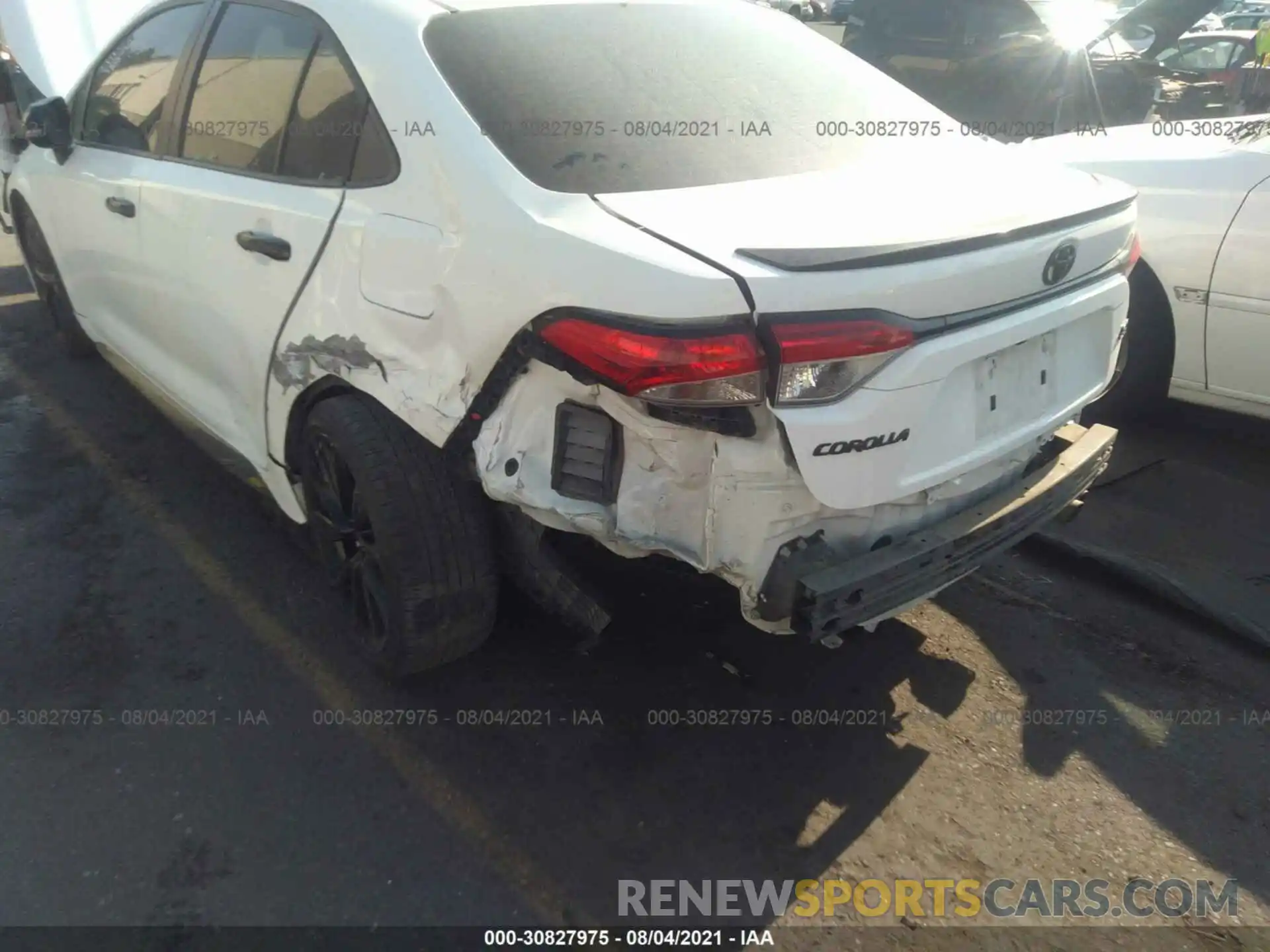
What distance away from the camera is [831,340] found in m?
1.88

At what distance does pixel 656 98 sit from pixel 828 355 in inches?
39.6

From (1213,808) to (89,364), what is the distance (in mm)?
5211

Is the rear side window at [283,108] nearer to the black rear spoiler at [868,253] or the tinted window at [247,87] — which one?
the tinted window at [247,87]

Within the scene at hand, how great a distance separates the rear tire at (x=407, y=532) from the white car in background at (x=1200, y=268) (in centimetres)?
255

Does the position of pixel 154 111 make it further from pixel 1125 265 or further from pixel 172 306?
pixel 1125 265

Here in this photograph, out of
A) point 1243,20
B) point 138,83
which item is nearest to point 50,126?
point 138,83

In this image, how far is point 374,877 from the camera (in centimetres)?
223

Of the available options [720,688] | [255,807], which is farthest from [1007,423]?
[255,807]

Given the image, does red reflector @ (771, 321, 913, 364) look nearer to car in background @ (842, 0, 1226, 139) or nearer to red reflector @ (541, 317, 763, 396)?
red reflector @ (541, 317, 763, 396)

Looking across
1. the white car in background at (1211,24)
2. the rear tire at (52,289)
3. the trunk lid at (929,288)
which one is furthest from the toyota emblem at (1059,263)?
the white car in background at (1211,24)

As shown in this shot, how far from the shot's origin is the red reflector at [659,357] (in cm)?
186

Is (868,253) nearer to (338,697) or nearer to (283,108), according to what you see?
(283,108)

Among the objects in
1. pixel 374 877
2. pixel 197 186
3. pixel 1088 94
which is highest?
pixel 197 186

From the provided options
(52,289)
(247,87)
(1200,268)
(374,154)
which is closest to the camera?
(374,154)
